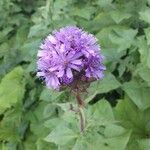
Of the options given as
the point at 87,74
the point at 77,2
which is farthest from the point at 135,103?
the point at 77,2

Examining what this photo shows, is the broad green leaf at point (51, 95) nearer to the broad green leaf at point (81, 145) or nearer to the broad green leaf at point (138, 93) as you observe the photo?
the broad green leaf at point (138, 93)

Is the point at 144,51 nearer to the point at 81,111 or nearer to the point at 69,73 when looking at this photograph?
the point at 81,111

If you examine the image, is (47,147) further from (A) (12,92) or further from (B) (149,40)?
(B) (149,40)

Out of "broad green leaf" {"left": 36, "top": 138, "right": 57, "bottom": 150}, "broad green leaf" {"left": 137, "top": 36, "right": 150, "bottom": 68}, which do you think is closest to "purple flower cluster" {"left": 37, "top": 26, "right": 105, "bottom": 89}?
"broad green leaf" {"left": 137, "top": 36, "right": 150, "bottom": 68}

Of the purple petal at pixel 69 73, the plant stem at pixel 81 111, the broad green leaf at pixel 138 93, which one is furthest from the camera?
the broad green leaf at pixel 138 93

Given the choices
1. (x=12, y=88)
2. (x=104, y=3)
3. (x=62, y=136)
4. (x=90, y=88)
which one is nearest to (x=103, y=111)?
(x=90, y=88)

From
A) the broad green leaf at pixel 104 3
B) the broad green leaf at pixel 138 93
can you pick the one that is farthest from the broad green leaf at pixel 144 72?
the broad green leaf at pixel 104 3
